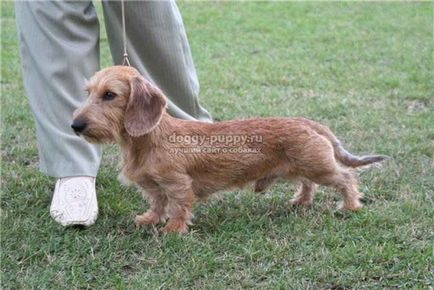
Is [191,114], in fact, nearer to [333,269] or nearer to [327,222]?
[327,222]

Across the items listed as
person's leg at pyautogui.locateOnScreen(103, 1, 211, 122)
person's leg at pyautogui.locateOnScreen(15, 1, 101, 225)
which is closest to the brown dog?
person's leg at pyautogui.locateOnScreen(15, 1, 101, 225)

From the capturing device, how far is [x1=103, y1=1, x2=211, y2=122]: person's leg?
388 centimetres

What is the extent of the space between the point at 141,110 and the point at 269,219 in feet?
3.09

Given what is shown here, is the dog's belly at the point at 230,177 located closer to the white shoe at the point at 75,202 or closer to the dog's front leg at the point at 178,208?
the dog's front leg at the point at 178,208

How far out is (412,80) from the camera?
646 centimetres

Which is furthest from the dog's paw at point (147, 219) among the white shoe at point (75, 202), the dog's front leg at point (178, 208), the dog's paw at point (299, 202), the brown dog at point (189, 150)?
the dog's paw at point (299, 202)

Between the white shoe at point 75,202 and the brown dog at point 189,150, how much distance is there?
10.5 inches

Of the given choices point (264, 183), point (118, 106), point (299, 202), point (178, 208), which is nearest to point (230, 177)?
point (264, 183)

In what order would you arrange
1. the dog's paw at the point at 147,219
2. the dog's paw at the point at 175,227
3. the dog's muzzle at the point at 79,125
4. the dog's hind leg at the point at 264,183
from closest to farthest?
1. the dog's muzzle at the point at 79,125
2. the dog's paw at the point at 175,227
3. the dog's paw at the point at 147,219
4. the dog's hind leg at the point at 264,183

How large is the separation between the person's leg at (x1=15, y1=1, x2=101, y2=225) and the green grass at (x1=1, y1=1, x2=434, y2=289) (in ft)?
0.72

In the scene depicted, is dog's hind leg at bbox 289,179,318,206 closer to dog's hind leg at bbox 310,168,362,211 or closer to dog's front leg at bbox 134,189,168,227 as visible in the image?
dog's hind leg at bbox 310,168,362,211

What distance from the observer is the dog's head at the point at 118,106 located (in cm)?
310

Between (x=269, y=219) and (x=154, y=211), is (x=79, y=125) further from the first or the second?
(x=269, y=219)

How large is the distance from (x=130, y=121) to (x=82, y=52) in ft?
2.60
